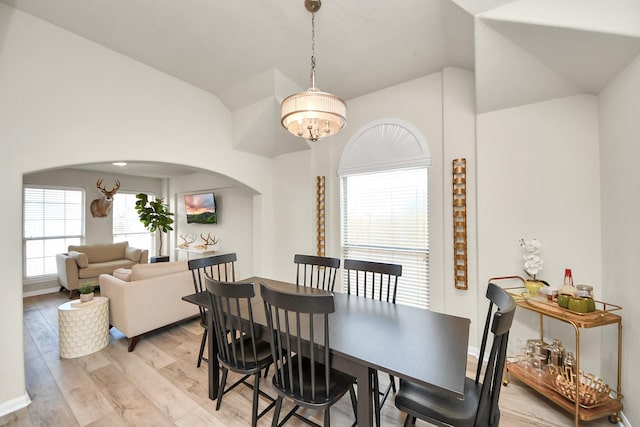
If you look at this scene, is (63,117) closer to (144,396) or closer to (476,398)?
(144,396)

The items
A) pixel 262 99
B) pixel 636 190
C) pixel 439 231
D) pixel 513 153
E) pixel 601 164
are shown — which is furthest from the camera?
pixel 262 99

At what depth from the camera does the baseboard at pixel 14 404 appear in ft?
6.30

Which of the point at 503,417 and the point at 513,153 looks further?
the point at 513,153

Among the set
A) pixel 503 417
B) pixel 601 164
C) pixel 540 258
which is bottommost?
pixel 503 417

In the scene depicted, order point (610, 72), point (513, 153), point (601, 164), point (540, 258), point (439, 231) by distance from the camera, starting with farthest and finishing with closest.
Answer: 1. point (439, 231)
2. point (513, 153)
3. point (540, 258)
4. point (601, 164)
5. point (610, 72)

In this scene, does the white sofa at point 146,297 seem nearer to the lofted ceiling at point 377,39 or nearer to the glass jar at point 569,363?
the lofted ceiling at point 377,39

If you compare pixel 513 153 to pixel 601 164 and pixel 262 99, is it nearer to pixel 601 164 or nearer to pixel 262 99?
pixel 601 164

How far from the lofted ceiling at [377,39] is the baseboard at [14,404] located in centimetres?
309

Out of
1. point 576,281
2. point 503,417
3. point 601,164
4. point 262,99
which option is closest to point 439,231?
point 576,281

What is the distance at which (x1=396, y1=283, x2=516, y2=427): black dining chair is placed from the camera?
113 cm

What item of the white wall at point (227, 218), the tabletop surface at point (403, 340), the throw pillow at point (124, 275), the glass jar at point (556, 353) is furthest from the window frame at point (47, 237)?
the glass jar at point (556, 353)

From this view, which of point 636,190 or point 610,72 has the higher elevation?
point 610,72

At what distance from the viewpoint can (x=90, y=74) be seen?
8.09ft

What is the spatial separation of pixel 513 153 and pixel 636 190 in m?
0.96
